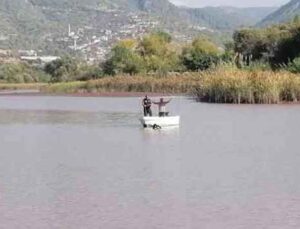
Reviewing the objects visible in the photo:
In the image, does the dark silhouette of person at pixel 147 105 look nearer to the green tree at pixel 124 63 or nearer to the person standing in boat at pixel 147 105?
the person standing in boat at pixel 147 105

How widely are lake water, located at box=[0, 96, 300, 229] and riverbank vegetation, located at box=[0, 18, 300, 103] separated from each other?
13.8 m

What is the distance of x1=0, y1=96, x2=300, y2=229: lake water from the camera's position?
48.1 ft

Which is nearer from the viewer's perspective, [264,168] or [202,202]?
[202,202]

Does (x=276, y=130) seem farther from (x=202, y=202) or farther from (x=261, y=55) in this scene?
(x=261, y=55)

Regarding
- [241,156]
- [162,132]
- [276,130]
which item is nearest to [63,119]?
[162,132]

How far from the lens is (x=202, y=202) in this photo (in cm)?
1598

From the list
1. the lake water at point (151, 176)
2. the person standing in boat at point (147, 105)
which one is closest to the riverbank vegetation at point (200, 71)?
the lake water at point (151, 176)

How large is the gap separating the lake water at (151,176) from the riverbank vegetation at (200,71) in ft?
45.4

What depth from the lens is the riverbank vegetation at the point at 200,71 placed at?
49.2 metres

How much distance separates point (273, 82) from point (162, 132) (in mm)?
17733

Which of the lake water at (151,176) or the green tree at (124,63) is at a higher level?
the green tree at (124,63)

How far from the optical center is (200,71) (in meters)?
77.4

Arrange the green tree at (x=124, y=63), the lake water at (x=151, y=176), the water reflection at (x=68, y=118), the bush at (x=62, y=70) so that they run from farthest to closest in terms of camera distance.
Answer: the bush at (x=62, y=70), the green tree at (x=124, y=63), the water reflection at (x=68, y=118), the lake water at (x=151, y=176)

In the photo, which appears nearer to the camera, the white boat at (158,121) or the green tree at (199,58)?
the white boat at (158,121)
